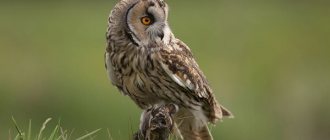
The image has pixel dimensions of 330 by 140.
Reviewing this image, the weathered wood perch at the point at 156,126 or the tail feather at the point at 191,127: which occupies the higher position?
the weathered wood perch at the point at 156,126

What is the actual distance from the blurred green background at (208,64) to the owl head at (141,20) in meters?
4.12

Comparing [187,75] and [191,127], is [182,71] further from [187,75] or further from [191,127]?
[191,127]

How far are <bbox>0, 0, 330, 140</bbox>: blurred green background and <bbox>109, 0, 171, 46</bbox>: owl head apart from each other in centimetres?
412

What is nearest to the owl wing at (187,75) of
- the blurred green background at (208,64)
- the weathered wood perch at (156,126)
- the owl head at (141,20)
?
the owl head at (141,20)

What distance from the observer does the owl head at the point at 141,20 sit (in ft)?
30.3

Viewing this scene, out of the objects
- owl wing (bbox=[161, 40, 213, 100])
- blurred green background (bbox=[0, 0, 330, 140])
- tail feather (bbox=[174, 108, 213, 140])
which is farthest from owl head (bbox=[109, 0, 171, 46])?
blurred green background (bbox=[0, 0, 330, 140])

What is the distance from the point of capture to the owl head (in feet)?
30.3

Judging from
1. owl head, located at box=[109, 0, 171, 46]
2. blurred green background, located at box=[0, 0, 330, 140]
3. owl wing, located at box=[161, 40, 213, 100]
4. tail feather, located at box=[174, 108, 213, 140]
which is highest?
owl head, located at box=[109, 0, 171, 46]

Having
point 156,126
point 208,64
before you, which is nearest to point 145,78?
point 156,126

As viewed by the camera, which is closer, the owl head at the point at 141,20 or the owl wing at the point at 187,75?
the owl head at the point at 141,20

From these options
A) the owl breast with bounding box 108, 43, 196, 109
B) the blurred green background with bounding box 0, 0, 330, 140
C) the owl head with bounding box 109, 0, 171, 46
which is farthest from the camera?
the blurred green background with bounding box 0, 0, 330, 140

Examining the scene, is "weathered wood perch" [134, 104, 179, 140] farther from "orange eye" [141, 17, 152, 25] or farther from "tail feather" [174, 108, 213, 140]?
"tail feather" [174, 108, 213, 140]

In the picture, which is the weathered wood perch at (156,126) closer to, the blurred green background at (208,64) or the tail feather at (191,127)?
the tail feather at (191,127)

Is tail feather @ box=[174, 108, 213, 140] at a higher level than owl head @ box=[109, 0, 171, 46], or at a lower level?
lower
